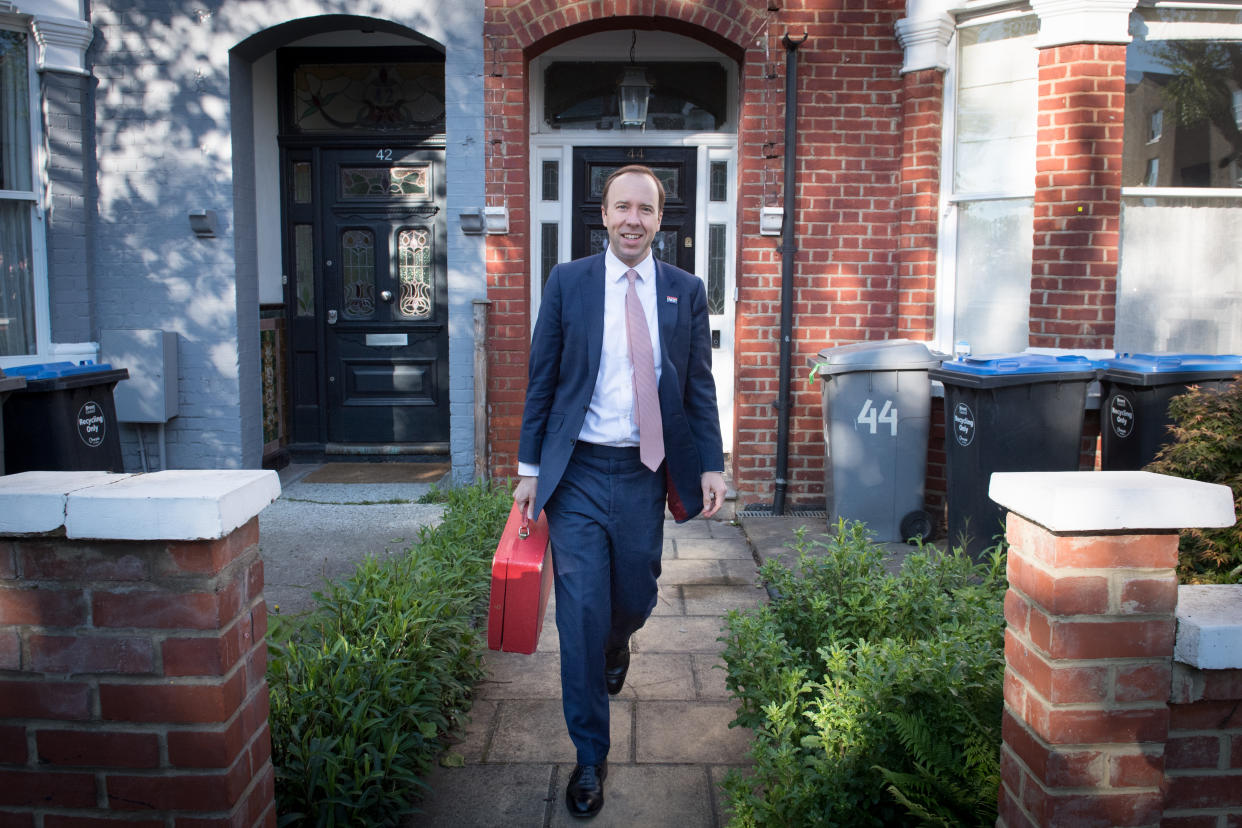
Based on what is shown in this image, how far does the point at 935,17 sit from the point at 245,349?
203 inches

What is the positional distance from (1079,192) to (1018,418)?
1601mm

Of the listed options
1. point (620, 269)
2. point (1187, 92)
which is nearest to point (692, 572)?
point (620, 269)

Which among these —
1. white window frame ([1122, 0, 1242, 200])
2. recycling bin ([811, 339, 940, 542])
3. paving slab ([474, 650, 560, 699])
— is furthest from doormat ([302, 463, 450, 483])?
white window frame ([1122, 0, 1242, 200])

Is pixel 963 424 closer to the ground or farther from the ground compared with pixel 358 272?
closer to the ground

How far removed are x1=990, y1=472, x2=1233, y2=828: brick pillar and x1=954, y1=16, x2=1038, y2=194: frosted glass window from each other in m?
4.69

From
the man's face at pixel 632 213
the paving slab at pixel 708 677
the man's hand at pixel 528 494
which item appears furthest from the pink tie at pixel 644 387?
the paving slab at pixel 708 677

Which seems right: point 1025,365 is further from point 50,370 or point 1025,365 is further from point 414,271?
point 50,370

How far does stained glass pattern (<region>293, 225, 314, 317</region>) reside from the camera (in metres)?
8.33

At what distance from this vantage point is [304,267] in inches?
330

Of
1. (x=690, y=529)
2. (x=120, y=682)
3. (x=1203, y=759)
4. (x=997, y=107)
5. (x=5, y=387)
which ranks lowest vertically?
(x=690, y=529)

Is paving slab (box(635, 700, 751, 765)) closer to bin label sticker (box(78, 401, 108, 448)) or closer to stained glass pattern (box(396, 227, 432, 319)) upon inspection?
bin label sticker (box(78, 401, 108, 448))

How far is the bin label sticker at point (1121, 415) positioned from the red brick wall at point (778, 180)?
5.27 feet

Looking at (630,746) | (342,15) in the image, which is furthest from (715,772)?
(342,15)

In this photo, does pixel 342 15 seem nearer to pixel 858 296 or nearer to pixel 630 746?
pixel 858 296
